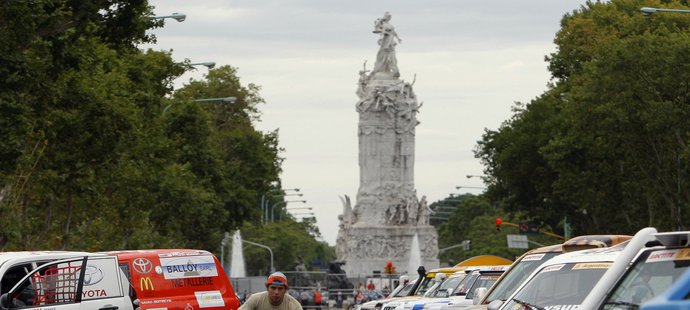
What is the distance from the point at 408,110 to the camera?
93.8 metres

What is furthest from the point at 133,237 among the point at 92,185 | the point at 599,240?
the point at 599,240

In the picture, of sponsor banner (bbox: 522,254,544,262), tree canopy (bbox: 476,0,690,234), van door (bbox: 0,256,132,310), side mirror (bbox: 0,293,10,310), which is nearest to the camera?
sponsor banner (bbox: 522,254,544,262)

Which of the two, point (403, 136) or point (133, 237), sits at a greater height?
point (403, 136)

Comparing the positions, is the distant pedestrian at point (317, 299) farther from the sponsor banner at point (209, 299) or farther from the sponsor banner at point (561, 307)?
the sponsor banner at point (561, 307)

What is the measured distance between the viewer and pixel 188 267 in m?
22.5

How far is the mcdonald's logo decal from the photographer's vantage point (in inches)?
863

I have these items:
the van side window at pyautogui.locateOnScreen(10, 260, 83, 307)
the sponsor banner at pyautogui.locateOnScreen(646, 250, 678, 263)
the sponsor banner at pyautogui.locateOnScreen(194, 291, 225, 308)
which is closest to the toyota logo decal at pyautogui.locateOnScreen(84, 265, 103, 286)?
the van side window at pyautogui.locateOnScreen(10, 260, 83, 307)

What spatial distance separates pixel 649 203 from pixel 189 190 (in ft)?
60.1

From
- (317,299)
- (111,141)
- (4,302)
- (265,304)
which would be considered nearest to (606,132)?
(317,299)

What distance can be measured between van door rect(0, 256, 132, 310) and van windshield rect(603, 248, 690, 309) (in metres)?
8.95

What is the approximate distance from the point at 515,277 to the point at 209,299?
8.18 m

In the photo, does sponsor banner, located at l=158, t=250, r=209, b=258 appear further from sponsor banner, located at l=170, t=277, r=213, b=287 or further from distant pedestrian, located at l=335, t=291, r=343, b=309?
distant pedestrian, located at l=335, t=291, r=343, b=309

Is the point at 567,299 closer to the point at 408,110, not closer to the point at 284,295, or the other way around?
the point at 284,295

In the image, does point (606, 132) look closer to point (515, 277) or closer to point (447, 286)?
point (447, 286)
